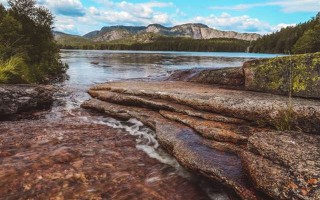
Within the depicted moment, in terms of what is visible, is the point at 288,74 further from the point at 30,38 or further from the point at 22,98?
the point at 30,38

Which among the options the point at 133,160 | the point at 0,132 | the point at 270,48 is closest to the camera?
the point at 133,160

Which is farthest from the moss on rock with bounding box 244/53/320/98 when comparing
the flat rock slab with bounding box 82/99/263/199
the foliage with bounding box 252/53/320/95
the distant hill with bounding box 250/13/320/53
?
the distant hill with bounding box 250/13/320/53

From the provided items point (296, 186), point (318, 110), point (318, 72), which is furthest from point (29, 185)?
point (318, 72)

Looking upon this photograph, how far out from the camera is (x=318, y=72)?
1031cm

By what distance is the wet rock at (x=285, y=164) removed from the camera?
518 cm

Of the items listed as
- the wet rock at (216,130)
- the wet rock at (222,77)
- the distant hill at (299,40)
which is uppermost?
the distant hill at (299,40)

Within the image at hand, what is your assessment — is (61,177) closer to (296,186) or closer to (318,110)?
(296,186)

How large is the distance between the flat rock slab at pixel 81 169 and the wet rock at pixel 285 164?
1.73 m

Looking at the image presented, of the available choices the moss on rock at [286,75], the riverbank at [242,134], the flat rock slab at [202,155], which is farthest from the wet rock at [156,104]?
the moss on rock at [286,75]

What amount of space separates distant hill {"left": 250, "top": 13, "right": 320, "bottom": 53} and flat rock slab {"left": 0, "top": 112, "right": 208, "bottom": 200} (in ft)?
230

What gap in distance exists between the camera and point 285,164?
19.0ft

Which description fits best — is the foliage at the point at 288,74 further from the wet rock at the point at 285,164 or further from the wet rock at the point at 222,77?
the wet rock at the point at 285,164

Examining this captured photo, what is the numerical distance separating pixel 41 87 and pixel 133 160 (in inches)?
416

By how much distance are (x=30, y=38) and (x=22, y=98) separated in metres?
17.1
